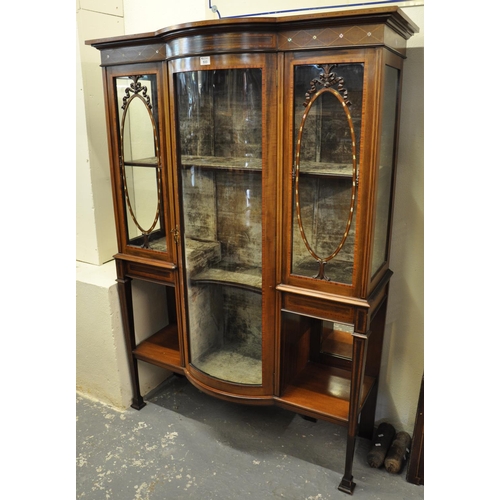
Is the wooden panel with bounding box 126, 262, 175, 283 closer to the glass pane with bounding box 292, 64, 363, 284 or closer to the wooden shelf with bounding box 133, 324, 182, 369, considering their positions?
the wooden shelf with bounding box 133, 324, 182, 369

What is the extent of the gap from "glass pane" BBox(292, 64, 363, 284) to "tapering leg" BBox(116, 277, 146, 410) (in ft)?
3.08

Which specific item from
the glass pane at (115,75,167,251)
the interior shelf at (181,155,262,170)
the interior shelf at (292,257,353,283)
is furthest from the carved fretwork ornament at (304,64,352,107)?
the glass pane at (115,75,167,251)

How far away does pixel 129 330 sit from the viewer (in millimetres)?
2289

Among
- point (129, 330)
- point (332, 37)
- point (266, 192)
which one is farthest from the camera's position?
point (129, 330)

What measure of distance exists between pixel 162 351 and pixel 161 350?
1 cm

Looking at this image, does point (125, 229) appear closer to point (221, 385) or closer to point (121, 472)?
point (221, 385)

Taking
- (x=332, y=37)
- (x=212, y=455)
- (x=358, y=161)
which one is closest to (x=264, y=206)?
(x=358, y=161)

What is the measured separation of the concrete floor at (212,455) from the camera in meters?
1.86

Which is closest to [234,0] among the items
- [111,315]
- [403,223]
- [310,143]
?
[310,143]

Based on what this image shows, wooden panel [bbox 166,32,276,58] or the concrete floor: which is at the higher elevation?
wooden panel [bbox 166,32,276,58]

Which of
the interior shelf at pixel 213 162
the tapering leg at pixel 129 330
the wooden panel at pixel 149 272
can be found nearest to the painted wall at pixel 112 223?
the tapering leg at pixel 129 330

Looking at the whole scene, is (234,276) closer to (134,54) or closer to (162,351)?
(162,351)

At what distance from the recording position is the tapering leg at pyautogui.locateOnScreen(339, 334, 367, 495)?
1689mm

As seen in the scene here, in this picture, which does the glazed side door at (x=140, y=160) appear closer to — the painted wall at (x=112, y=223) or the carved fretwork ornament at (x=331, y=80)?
the painted wall at (x=112, y=223)
